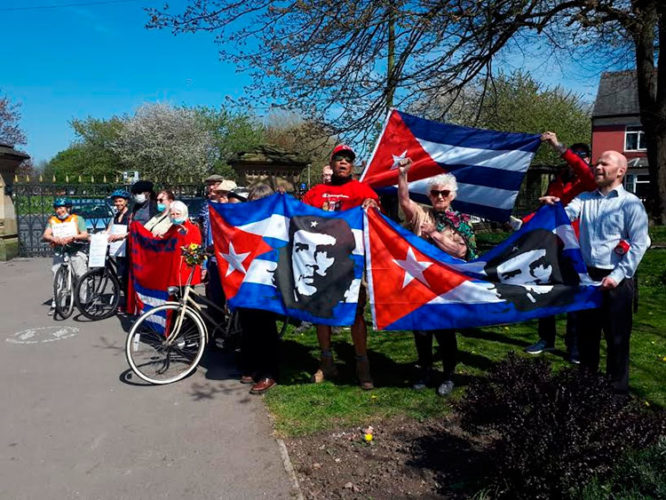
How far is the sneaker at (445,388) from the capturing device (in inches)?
186

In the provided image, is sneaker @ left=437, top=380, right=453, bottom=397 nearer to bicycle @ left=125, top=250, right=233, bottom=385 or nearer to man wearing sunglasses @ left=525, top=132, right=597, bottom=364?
man wearing sunglasses @ left=525, top=132, right=597, bottom=364

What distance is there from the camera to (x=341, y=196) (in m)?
5.21

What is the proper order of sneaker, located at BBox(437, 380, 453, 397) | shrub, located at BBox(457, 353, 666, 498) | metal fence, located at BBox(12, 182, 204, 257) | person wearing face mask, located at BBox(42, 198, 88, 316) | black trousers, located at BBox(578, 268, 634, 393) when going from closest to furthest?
shrub, located at BBox(457, 353, 666, 498), black trousers, located at BBox(578, 268, 634, 393), sneaker, located at BBox(437, 380, 453, 397), person wearing face mask, located at BBox(42, 198, 88, 316), metal fence, located at BBox(12, 182, 204, 257)

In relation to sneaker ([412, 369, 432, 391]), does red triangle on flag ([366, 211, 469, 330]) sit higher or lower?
higher

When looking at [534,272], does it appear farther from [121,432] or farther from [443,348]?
[121,432]

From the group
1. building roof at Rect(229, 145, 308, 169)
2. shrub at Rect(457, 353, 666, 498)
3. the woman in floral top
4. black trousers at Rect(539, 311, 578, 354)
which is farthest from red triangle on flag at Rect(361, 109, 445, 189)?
building roof at Rect(229, 145, 308, 169)

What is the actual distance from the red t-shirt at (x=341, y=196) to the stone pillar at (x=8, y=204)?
39.2 feet

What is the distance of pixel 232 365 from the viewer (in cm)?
583

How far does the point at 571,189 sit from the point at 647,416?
2.87 m

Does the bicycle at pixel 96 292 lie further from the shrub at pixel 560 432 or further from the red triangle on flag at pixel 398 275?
the shrub at pixel 560 432

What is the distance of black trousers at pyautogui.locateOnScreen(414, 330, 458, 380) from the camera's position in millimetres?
4793

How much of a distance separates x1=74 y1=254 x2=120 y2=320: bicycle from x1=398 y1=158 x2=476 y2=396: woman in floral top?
5136 mm

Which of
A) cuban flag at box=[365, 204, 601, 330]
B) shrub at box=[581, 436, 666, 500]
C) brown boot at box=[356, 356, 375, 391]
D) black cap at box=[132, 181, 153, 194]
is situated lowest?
brown boot at box=[356, 356, 375, 391]

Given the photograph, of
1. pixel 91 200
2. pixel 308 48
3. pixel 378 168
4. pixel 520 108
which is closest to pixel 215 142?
pixel 520 108
